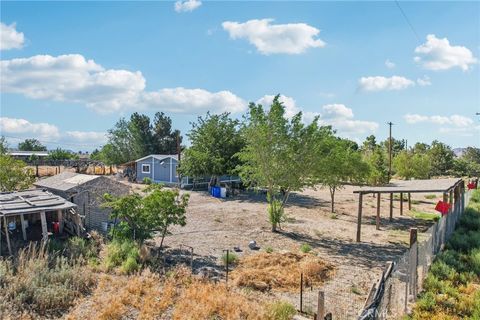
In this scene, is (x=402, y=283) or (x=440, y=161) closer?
(x=402, y=283)

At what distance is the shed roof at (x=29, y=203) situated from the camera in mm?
16109

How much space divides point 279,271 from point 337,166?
13.5 meters

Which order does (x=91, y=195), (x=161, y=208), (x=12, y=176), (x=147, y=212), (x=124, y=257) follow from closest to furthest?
(x=124, y=257) → (x=161, y=208) → (x=147, y=212) → (x=91, y=195) → (x=12, y=176)

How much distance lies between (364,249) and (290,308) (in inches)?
357

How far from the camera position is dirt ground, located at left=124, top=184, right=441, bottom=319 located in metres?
12.3

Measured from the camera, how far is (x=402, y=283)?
10914 mm

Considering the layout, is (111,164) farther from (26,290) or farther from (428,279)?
(428,279)

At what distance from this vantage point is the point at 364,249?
17.7 meters

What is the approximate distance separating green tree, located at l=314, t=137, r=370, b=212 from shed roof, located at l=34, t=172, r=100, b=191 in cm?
1283

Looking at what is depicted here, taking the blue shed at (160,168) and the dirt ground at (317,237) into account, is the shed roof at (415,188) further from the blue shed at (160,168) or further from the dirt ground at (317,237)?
the blue shed at (160,168)

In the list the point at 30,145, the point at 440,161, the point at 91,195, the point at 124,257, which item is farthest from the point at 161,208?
the point at 30,145

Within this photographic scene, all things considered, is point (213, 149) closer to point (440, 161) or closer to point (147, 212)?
point (147, 212)

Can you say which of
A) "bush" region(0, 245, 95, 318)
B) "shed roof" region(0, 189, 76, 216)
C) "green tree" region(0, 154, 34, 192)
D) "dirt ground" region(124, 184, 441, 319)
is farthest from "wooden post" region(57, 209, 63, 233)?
"green tree" region(0, 154, 34, 192)

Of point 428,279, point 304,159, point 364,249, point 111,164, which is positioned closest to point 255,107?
point 304,159
